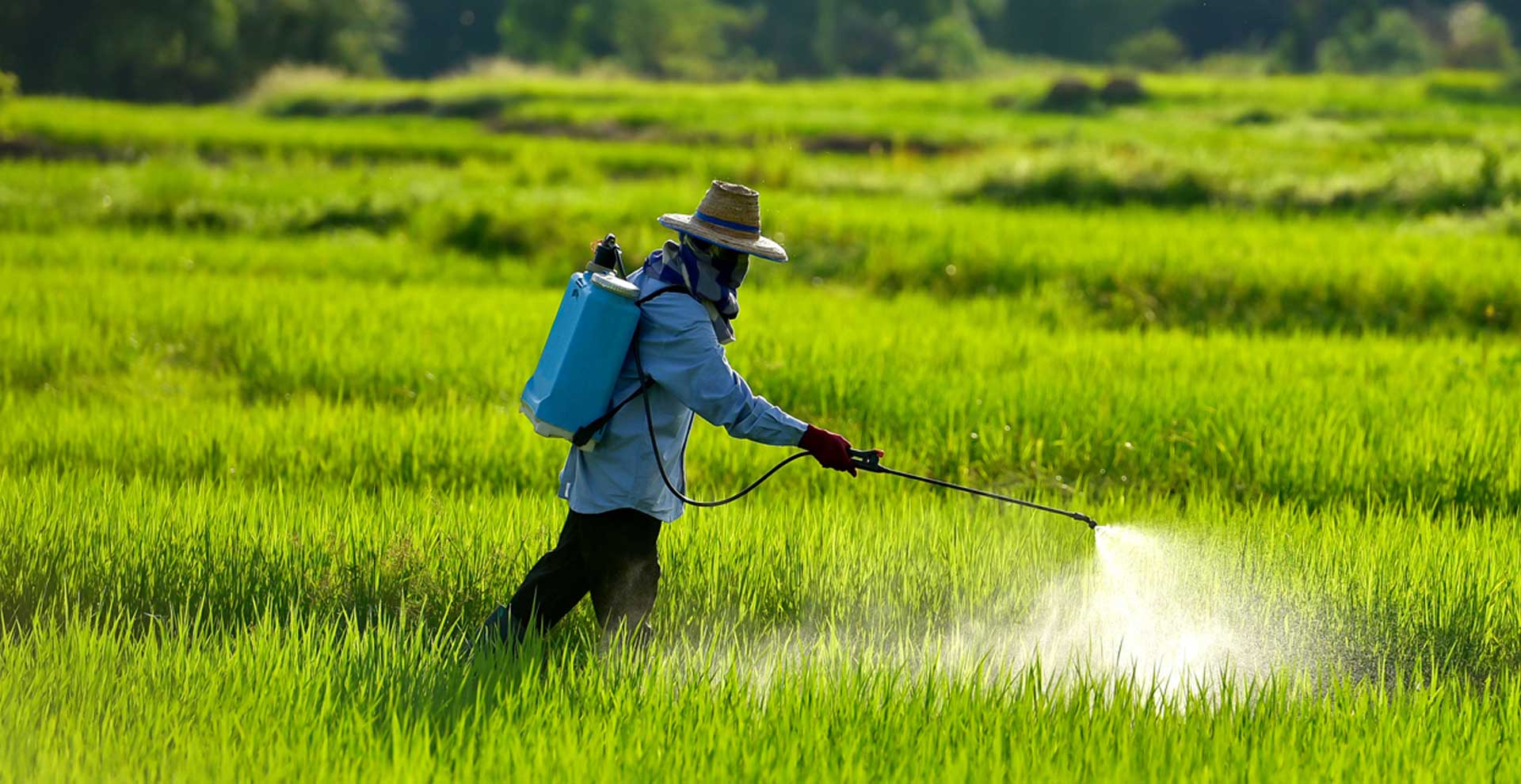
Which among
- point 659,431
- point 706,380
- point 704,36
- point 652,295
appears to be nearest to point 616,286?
point 652,295

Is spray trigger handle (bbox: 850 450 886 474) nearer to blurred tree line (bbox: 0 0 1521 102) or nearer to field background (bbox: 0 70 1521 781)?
field background (bbox: 0 70 1521 781)

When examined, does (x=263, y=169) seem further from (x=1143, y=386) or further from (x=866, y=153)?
(x=1143, y=386)

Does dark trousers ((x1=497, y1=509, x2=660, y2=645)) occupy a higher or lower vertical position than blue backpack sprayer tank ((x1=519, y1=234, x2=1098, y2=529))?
lower

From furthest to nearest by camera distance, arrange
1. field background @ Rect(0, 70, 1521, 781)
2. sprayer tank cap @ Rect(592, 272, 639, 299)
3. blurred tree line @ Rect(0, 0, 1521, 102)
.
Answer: blurred tree line @ Rect(0, 0, 1521, 102) < sprayer tank cap @ Rect(592, 272, 639, 299) < field background @ Rect(0, 70, 1521, 781)

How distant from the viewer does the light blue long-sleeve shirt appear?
11.2ft

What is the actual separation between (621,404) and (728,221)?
1.56ft

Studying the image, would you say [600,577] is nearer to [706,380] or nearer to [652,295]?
[706,380]

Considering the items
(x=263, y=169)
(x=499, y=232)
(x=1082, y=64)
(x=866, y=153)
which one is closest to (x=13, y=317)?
(x=499, y=232)

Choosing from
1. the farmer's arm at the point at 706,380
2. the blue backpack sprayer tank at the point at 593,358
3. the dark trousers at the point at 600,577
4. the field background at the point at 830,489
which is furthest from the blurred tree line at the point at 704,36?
the farmer's arm at the point at 706,380

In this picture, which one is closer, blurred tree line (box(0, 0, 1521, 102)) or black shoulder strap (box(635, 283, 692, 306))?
black shoulder strap (box(635, 283, 692, 306))

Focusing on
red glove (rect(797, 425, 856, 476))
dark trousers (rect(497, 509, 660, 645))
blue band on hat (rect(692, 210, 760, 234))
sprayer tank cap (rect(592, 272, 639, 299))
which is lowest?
dark trousers (rect(497, 509, 660, 645))

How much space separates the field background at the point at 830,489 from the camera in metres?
3.18

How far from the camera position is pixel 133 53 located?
120 ft

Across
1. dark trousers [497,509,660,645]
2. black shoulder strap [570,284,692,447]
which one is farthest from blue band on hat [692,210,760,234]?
dark trousers [497,509,660,645]
